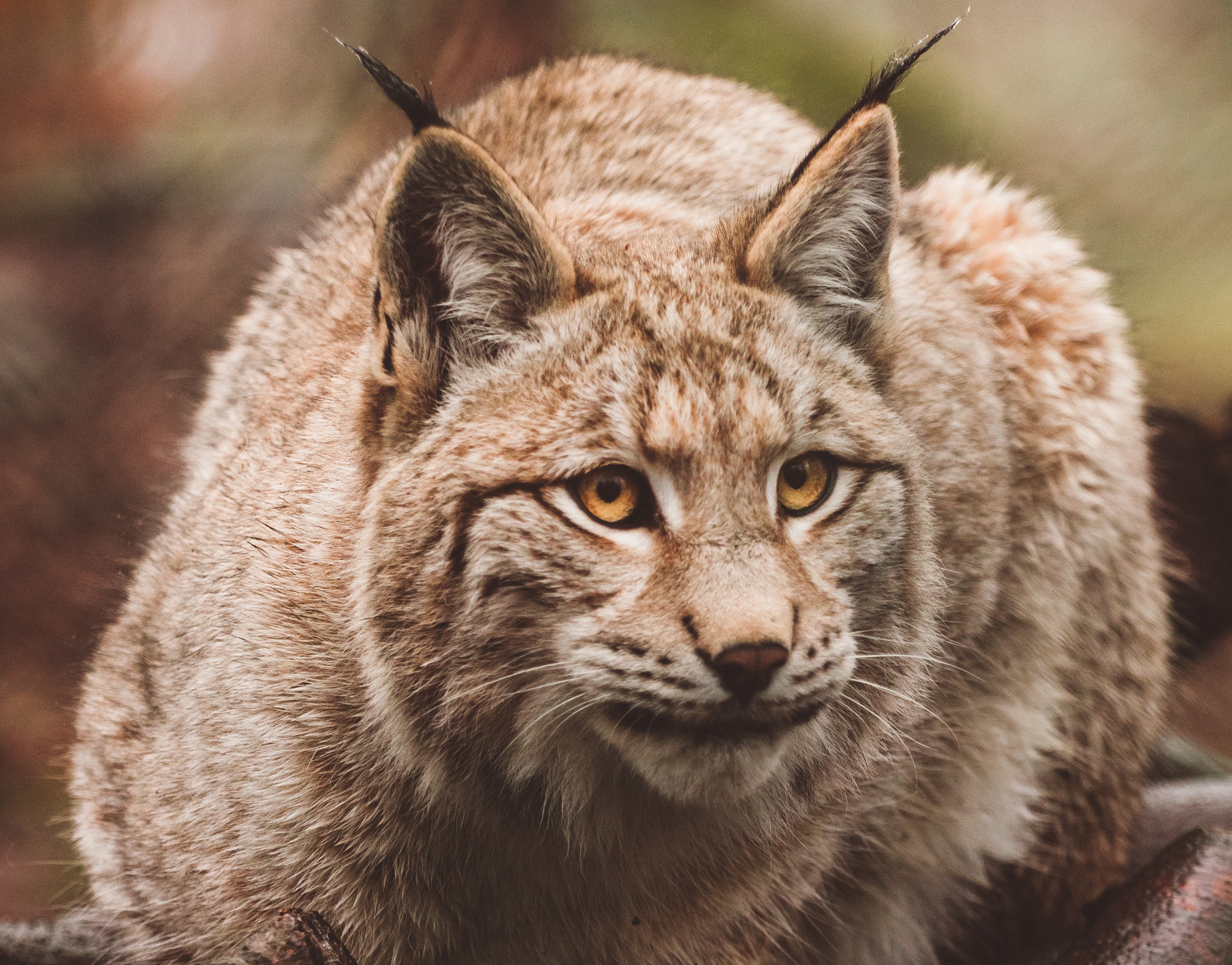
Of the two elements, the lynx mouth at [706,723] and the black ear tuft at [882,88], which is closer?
the lynx mouth at [706,723]

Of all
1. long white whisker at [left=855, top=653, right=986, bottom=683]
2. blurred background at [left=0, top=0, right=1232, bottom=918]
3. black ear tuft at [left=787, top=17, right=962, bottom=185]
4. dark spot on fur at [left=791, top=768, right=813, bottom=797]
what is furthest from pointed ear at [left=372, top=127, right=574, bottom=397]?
blurred background at [left=0, top=0, right=1232, bottom=918]

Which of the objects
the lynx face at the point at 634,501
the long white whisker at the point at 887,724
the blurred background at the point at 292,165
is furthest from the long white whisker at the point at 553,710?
the blurred background at the point at 292,165

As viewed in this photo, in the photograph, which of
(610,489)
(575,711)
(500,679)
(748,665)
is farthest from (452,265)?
(748,665)

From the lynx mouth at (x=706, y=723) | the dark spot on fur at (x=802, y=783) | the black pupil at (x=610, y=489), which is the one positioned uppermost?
the black pupil at (x=610, y=489)

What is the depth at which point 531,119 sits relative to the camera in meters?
4.15

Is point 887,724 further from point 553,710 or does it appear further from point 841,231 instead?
point 841,231

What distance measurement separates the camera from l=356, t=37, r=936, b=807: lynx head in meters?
2.31

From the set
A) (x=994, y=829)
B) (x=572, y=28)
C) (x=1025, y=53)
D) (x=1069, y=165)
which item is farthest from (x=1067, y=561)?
(x=572, y=28)

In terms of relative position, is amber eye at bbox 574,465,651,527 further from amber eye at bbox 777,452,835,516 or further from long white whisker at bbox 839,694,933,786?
long white whisker at bbox 839,694,933,786

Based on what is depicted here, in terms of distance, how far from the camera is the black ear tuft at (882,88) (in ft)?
8.52

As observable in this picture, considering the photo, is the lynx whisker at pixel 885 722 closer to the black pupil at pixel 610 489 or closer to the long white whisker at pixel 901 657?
the long white whisker at pixel 901 657

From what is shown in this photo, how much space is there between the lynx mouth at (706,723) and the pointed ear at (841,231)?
3.39 ft

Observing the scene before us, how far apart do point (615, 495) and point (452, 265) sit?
2.17ft

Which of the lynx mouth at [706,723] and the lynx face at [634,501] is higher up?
the lynx face at [634,501]
